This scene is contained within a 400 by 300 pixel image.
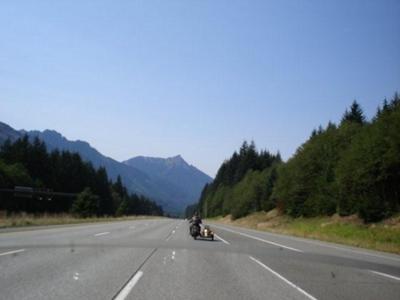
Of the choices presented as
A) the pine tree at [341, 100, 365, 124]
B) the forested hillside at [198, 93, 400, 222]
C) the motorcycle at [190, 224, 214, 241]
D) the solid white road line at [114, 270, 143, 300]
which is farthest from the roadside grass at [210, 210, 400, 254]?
the pine tree at [341, 100, 365, 124]

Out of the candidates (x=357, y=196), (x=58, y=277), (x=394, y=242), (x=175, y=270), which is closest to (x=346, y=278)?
(x=175, y=270)

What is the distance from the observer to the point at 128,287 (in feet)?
36.0

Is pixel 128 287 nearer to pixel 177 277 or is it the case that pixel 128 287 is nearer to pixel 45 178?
pixel 177 277

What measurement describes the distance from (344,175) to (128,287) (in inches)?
1738

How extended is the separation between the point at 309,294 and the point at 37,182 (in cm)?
10526

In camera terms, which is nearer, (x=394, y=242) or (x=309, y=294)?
(x=309, y=294)

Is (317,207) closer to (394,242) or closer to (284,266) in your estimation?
(394,242)

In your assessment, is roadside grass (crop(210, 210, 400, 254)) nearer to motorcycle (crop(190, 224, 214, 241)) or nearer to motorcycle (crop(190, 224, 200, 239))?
motorcycle (crop(190, 224, 214, 241))

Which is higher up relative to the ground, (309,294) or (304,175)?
(304,175)

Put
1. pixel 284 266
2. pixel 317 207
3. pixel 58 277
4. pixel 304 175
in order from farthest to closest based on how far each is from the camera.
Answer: pixel 304 175, pixel 317 207, pixel 284 266, pixel 58 277

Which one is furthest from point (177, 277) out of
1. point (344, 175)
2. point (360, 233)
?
point (344, 175)

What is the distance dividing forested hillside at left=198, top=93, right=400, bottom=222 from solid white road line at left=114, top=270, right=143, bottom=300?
37009mm

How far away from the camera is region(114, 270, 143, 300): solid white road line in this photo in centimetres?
984

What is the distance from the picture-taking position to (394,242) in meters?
34.3
